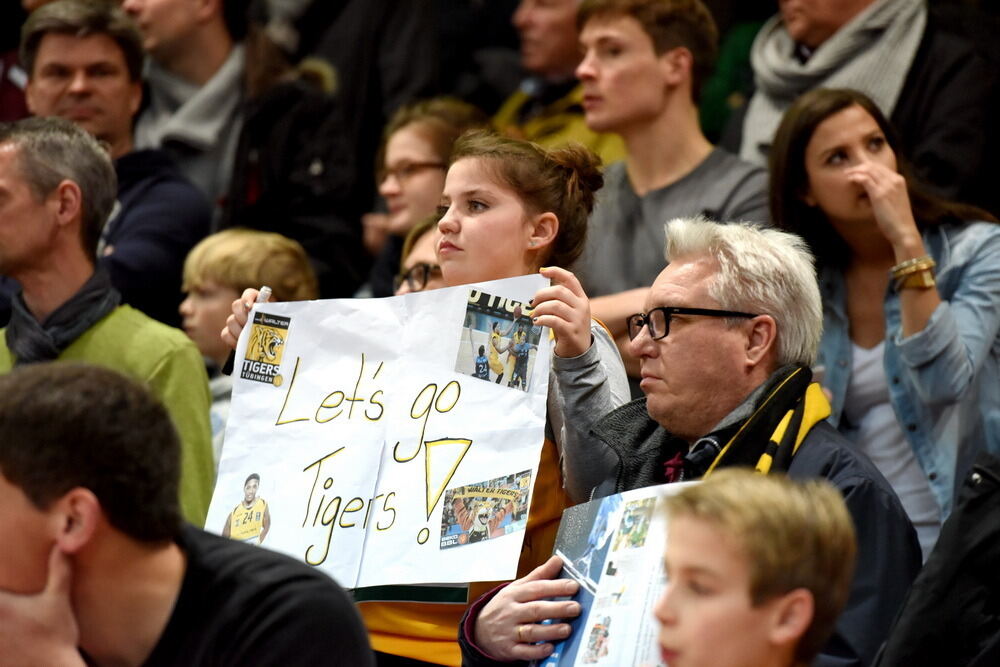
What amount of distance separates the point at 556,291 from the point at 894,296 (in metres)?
1.58

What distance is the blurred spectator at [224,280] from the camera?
5105 millimetres

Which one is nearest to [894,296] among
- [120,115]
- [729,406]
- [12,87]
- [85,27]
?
[729,406]

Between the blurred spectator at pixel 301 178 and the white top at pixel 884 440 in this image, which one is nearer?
the white top at pixel 884 440

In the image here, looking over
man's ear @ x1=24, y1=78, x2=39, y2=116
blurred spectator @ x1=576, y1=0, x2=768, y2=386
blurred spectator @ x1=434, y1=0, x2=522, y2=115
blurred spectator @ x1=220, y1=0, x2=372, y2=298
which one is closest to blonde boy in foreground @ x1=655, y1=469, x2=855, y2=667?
blurred spectator @ x1=576, y1=0, x2=768, y2=386

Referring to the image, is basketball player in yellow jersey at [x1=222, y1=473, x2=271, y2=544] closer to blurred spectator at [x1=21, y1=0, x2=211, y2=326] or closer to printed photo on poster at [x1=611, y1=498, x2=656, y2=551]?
printed photo on poster at [x1=611, y1=498, x2=656, y2=551]

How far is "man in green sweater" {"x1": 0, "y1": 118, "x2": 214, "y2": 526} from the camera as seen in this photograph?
14.1 ft

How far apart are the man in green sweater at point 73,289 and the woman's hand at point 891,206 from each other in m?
2.12

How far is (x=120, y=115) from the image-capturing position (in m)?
5.65

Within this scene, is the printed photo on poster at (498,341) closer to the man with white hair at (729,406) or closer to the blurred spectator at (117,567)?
the man with white hair at (729,406)

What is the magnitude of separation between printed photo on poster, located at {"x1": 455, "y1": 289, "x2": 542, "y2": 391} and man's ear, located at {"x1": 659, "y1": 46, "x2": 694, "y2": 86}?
2105 mm

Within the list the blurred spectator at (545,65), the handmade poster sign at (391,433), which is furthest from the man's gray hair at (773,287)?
the blurred spectator at (545,65)

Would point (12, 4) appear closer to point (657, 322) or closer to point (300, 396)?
point (300, 396)

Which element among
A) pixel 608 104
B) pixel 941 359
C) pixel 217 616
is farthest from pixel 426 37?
pixel 217 616

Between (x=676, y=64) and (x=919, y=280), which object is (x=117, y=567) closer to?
(x=919, y=280)
